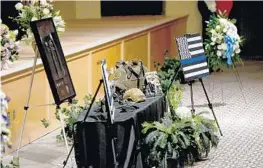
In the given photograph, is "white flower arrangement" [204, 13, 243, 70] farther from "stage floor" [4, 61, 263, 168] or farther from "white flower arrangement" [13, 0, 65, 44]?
"white flower arrangement" [13, 0, 65, 44]

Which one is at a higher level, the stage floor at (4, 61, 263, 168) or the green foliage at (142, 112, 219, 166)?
the green foliage at (142, 112, 219, 166)

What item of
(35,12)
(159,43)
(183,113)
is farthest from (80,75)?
(159,43)

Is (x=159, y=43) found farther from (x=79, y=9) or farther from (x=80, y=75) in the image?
(x=80, y=75)

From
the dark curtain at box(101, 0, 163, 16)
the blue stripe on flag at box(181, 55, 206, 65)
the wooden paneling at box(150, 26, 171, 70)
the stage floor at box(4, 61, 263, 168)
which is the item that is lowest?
the stage floor at box(4, 61, 263, 168)

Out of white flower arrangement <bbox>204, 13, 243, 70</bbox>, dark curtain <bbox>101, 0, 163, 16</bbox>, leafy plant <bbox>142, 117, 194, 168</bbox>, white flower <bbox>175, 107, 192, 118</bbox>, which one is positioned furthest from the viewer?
dark curtain <bbox>101, 0, 163, 16</bbox>

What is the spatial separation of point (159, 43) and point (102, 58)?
253 centimetres

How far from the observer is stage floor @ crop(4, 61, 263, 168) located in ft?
16.6

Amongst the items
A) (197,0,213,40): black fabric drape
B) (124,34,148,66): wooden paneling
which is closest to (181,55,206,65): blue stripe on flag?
(124,34,148,66): wooden paneling

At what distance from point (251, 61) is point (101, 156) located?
747 cm

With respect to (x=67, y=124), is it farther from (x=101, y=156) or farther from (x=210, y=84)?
(x=210, y=84)

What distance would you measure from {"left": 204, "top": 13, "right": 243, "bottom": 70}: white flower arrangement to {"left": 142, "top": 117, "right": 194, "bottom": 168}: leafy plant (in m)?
2.25

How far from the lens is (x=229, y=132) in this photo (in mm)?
6000

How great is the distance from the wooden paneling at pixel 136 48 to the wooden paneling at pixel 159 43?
0.32 m

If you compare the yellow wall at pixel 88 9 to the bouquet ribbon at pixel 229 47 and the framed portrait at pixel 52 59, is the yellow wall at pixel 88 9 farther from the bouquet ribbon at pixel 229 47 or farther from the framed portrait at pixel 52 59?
the framed portrait at pixel 52 59
